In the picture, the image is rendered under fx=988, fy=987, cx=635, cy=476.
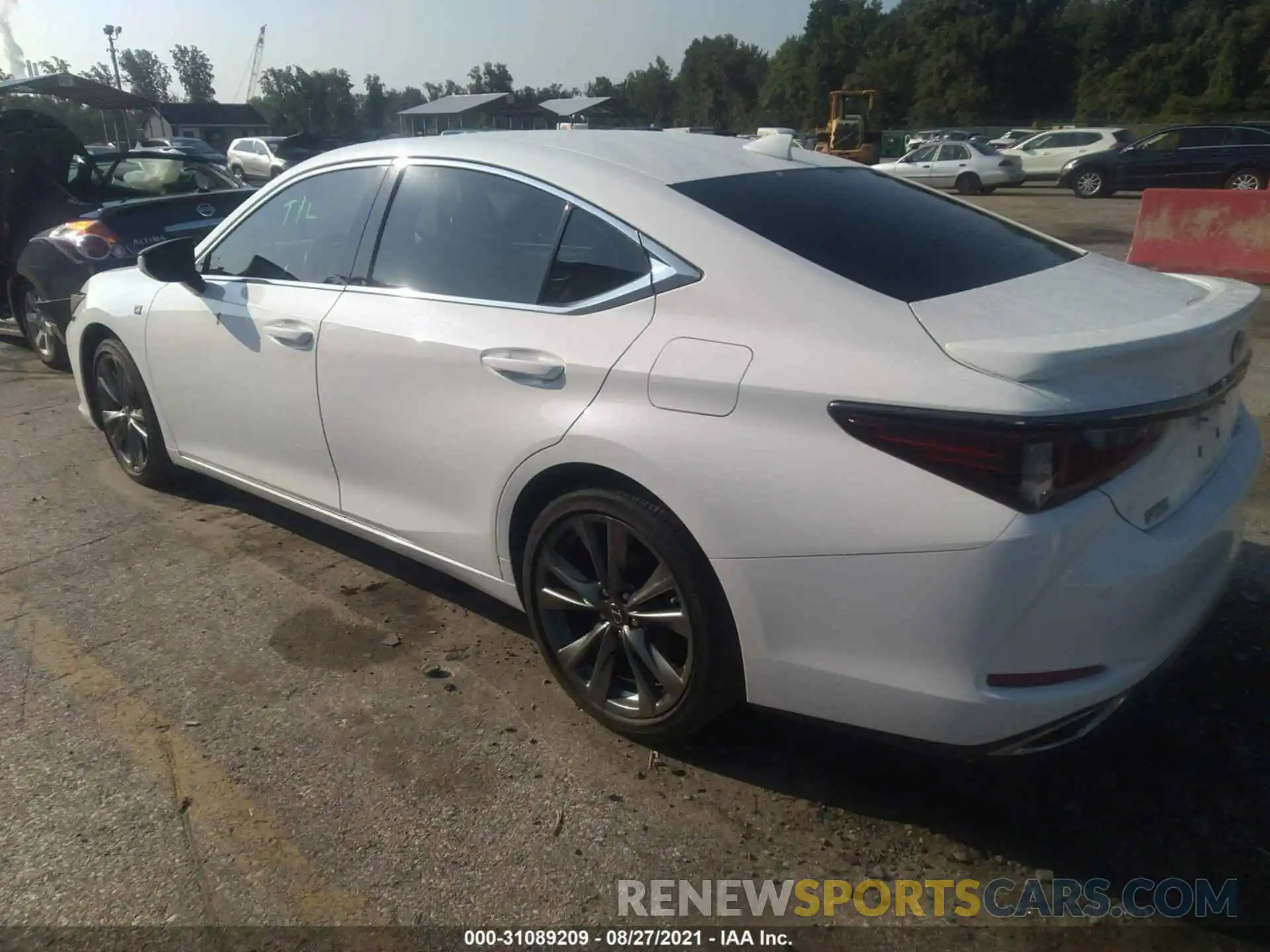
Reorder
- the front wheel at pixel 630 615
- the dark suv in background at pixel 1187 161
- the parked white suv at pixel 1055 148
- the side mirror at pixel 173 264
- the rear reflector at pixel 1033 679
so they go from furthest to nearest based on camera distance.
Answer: the parked white suv at pixel 1055 148, the dark suv in background at pixel 1187 161, the side mirror at pixel 173 264, the front wheel at pixel 630 615, the rear reflector at pixel 1033 679

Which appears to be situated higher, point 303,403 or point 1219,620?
point 303,403

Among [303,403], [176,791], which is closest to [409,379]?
[303,403]

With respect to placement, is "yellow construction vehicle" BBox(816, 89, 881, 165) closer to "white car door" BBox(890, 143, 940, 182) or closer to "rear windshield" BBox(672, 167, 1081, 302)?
"white car door" BBox(890, 143, 940, 182)

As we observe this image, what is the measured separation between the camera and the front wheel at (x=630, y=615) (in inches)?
99.2

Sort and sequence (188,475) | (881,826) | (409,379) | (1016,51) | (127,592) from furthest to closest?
1. (1016,51)
2. (188,475)
3. (127,592)
4. (409,379)
5. (881,826)

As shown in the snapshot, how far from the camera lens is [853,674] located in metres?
2.30

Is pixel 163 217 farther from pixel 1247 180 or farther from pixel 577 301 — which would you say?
pixel 1247 180

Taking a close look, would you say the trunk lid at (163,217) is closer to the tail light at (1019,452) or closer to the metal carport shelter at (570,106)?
the tail light at (1019,452)

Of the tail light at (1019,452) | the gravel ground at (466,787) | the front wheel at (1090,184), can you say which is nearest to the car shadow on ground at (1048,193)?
the front wheel at (1090,184)

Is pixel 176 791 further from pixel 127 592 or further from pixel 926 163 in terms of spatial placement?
pixel 926 163

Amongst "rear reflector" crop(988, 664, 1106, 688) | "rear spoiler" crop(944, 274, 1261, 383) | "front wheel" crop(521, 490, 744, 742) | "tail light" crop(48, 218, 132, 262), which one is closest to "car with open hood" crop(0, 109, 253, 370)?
"tail light" crop(48, 218, 132, 262)

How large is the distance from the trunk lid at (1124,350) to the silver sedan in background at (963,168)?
2422cm

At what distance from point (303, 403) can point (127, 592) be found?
1140 millimetres

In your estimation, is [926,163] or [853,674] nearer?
[853,674]
